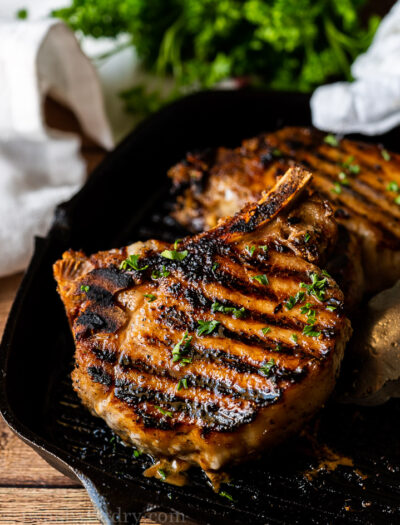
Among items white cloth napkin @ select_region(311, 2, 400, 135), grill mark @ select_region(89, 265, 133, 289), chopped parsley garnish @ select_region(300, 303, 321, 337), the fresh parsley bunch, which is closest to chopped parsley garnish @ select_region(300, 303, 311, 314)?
chopped parsley garnish @ select_region(300, 303, 321, 337)

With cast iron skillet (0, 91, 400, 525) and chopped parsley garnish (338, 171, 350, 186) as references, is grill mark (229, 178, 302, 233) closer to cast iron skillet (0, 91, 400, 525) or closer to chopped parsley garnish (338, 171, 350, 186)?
chopped parsley garnish (338, 171, 350, 186)

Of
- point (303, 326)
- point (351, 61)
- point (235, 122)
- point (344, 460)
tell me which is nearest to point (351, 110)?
point (235, 122)

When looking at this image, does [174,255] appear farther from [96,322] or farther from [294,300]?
[294,300]

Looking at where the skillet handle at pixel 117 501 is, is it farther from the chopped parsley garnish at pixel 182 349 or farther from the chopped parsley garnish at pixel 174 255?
the chopped parsley garnish at pixel 174 255

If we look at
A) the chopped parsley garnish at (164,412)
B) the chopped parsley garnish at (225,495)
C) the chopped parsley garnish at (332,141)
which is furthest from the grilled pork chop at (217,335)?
the chopped parsley garnish at (332,141)

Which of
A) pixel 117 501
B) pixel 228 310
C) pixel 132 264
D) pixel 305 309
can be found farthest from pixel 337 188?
pixel 117 501

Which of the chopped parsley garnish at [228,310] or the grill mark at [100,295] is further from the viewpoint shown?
the grill mark at [100,295]

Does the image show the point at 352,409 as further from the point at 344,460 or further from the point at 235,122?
the point at 235,122
